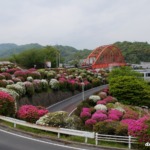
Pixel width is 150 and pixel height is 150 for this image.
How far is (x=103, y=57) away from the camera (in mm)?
127938

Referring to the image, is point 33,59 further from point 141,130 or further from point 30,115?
point 141,130

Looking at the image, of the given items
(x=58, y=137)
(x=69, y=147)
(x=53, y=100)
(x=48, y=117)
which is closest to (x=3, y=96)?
(x=48, y=117)

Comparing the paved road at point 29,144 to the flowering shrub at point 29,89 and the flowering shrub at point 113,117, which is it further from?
the flowering shrub at point 29,89

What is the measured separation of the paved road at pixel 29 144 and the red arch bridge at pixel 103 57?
3897 inches

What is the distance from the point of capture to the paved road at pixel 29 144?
1600 cm

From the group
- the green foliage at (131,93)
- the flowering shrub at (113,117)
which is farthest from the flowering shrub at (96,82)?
the flowering shrub at (113,117)

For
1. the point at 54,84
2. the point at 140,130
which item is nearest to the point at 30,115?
the point at 140,130

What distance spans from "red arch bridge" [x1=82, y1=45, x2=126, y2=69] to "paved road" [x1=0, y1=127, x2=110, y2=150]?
99.0 m

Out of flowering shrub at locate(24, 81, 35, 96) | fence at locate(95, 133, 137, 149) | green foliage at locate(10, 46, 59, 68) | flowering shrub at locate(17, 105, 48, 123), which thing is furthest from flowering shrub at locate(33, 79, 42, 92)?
green foliage at locate(10, 46, 59, 68)

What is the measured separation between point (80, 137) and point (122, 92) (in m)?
34.8

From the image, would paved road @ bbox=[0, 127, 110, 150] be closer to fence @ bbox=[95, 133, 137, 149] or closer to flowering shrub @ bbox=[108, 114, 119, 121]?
fence @ bbox=[95, 133, 137, 149]

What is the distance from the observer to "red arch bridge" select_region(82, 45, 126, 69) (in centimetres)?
12271

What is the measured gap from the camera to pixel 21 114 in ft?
75.0

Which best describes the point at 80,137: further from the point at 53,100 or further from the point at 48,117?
the point at 53,100
